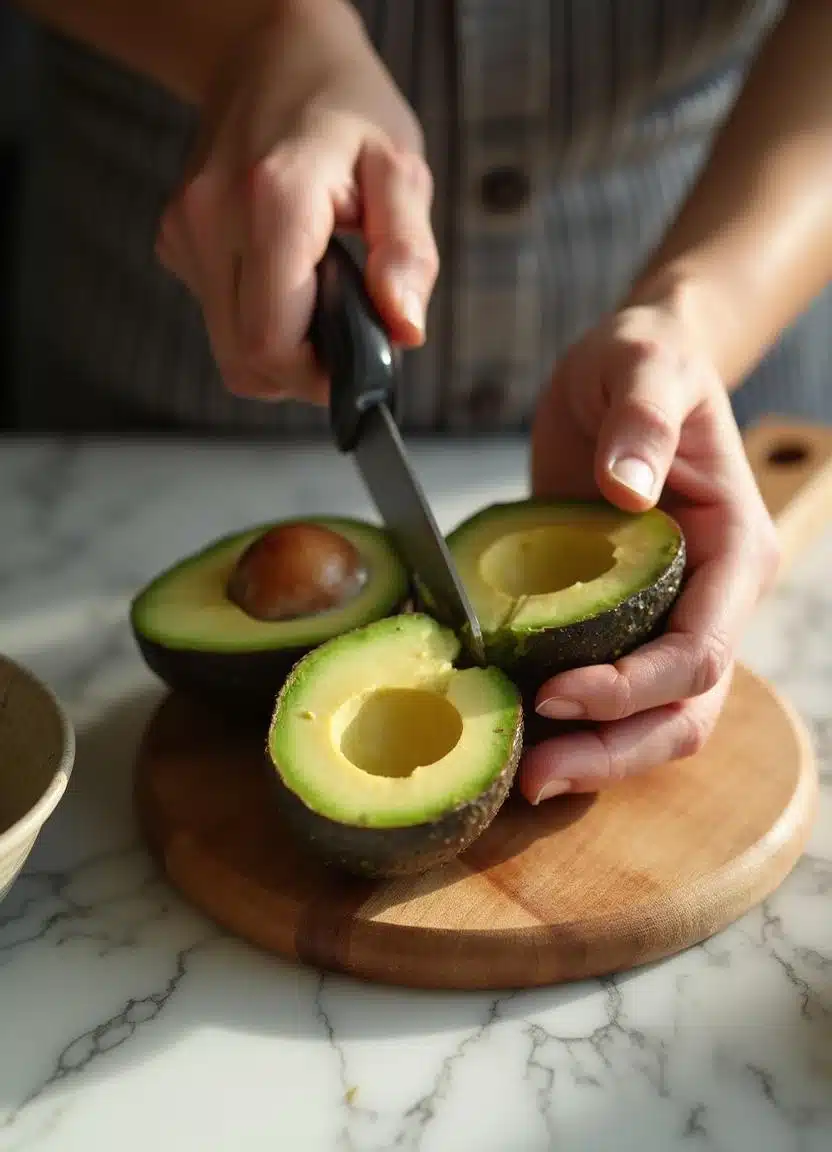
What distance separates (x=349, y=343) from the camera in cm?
100

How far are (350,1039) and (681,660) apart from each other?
13.1 inches

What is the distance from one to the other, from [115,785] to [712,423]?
0.54m

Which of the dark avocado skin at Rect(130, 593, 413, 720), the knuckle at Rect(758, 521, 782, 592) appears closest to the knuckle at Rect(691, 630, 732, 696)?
the knuckle at Rect(758, 521, 782, 592)

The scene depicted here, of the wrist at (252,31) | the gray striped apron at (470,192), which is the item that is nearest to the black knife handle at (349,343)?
the wrist at (252,31)

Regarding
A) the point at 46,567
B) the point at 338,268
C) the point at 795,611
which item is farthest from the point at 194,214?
the point at 795,611

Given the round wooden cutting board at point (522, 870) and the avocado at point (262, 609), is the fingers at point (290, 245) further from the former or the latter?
the round wooden cutting board at point (522, 870)

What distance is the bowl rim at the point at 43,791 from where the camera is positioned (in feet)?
2.51

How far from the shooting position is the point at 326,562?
103 cm

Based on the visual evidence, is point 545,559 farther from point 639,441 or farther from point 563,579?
point 639,441

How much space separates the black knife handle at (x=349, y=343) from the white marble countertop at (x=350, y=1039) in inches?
13.3

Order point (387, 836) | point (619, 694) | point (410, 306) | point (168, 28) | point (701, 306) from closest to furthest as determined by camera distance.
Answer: point (387, 836) → point (619, 694) → point (410, 306) → point (701, 306) → point (168, 28)

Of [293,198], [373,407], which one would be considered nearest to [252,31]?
[293,198]

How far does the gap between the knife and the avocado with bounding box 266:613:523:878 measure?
0.15 feet

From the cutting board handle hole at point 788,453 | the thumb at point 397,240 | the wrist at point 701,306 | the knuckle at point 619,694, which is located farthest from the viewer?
the cutting board handle hole at point 788,453
